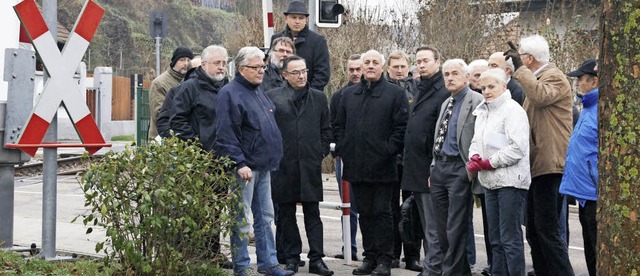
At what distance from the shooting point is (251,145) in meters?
8.86

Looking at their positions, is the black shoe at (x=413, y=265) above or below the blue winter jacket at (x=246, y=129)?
below

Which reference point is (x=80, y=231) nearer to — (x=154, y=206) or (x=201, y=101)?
(x=201, y=101)

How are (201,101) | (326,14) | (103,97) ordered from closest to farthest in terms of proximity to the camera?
(201,101)
(326,14)
(103,97)

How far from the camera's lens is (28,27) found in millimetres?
8094

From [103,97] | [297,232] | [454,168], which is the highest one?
[103,97]

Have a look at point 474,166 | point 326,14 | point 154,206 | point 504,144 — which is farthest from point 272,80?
point 154,206

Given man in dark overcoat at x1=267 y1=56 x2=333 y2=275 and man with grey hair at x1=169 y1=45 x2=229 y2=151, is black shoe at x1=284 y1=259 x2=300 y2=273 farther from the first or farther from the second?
man with grey hair at x1=169 y1=45 x2=229 y2=151

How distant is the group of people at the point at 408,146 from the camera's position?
8.29 m

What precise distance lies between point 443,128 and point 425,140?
0.40m

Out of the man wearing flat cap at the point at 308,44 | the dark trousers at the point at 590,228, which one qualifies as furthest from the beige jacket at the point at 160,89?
the dark trousers at the point at 590,228

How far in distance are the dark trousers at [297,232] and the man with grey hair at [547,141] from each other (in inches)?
79.6

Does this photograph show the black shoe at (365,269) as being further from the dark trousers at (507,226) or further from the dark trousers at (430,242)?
the dark trousers at (507,226)

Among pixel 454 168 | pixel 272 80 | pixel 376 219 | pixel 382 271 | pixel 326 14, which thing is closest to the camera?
pixel 454 168

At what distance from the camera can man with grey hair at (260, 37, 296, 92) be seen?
10102mm
